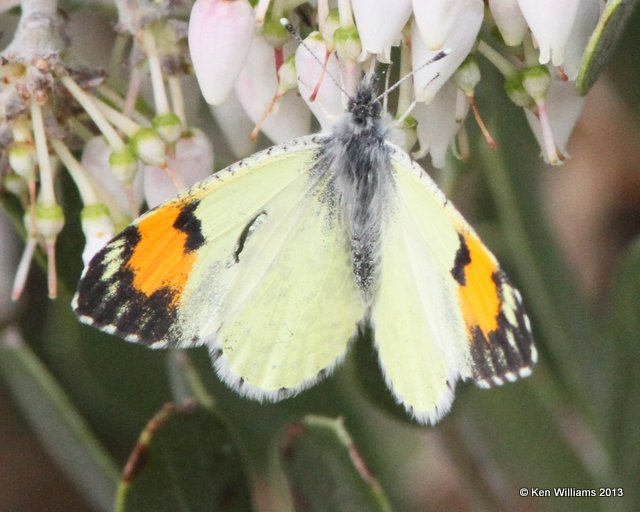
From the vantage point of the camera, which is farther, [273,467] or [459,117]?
[273,467]

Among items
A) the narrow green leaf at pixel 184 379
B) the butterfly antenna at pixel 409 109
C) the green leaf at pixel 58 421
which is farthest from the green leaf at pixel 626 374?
the green leaf at pixel 58 421

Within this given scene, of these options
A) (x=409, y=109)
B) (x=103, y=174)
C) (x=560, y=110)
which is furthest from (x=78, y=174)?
(x=560, y=110)

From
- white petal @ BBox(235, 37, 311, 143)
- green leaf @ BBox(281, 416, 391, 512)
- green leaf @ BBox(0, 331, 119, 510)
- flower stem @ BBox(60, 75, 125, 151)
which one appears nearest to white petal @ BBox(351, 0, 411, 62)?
white petal @ BBox(235, 37, 311, 143)

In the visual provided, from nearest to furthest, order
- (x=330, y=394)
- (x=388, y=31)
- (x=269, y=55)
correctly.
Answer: (x=388, y=31) → (x=269, y=55) → (x=330, y=394)

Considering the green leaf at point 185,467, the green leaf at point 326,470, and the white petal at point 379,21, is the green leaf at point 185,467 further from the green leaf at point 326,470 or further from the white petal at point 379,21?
the white petal at point 379,21

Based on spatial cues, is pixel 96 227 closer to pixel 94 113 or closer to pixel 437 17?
pixel 94 113

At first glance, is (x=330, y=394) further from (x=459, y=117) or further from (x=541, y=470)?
(x=459, y=117)

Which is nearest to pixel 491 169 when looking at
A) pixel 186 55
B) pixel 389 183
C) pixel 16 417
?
pixel 389 183
